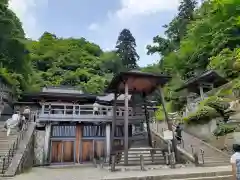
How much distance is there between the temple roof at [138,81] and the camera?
15.3m

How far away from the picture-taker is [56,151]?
66.0ft

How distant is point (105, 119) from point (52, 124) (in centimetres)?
469

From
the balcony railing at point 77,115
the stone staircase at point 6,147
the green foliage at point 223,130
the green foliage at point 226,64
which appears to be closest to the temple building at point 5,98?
the balcony railing at point 77,115

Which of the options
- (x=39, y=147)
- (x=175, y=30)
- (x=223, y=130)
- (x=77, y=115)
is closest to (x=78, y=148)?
(x=77, y=115)

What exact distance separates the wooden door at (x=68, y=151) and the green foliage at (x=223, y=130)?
12.0m

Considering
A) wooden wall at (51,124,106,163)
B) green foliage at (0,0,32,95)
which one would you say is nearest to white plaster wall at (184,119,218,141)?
wooden wall at (51,124,106,163)

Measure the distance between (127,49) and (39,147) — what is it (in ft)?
131

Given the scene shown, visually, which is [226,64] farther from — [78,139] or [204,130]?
[78,139]

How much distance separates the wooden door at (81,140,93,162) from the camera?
67.7 ft

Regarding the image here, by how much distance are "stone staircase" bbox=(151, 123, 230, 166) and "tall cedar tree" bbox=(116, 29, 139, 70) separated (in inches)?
1424

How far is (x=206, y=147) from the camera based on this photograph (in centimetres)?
1594

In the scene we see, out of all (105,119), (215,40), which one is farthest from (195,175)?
(215,40)

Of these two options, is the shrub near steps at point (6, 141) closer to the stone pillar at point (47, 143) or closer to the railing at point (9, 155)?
the railing at point (9, 155)

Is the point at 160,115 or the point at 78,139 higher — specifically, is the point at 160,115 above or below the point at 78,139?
above
